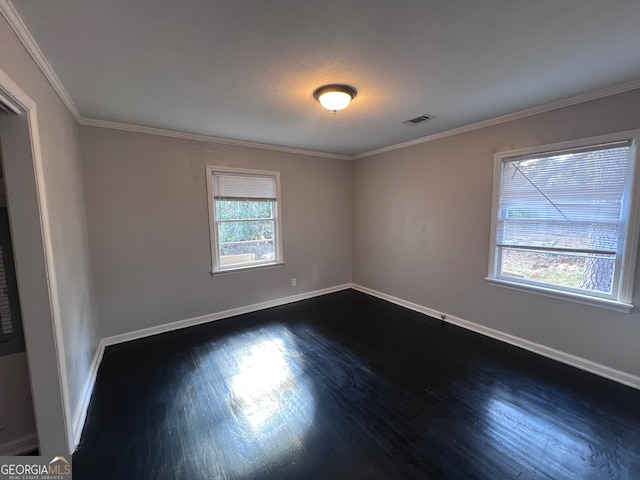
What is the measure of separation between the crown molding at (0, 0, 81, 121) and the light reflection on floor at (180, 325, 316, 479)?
2529mm

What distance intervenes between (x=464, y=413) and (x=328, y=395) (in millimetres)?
1014

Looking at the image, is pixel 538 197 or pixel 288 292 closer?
pixel 538 197

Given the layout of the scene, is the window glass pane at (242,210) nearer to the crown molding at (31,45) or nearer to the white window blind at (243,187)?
the white window blind at (243,187)

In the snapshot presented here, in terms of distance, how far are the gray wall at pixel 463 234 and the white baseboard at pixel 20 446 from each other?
401cm

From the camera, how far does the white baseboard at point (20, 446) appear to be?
1608 mm

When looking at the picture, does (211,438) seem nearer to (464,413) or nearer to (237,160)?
(464,413)

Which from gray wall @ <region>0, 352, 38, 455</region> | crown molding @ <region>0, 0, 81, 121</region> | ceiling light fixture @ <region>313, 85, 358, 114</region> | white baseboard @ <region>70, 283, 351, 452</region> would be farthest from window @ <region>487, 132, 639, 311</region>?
gray wall @ <region>0, 352, 38, 455</region>

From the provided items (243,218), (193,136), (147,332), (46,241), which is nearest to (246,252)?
(243,218)

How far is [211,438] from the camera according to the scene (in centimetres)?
177

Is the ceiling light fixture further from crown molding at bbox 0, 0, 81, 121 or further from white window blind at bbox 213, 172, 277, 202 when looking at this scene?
white window blind at bbox 213, 172, 277, 202

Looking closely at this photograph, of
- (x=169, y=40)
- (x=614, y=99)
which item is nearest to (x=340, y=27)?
(x=169, y=40)

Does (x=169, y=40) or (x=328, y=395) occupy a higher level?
(x=169, y=40)

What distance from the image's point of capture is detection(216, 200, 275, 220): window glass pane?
12.1 ft

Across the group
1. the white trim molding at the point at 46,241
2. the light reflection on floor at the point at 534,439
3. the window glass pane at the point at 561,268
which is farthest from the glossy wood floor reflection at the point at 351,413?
the window glass pane at the point at 561,268
